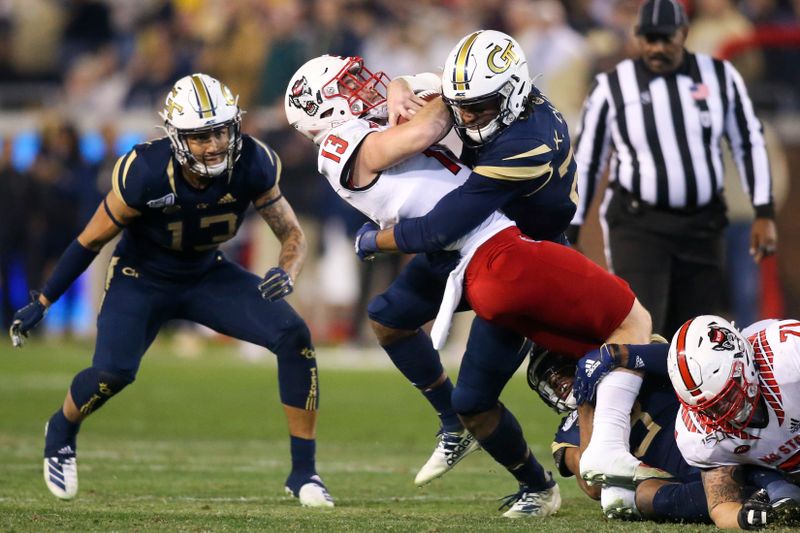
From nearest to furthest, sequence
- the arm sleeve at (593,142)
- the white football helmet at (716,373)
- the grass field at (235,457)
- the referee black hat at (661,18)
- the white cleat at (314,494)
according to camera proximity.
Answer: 1. the white football helmet at (716,373)
2. the grass field at (235,457)
3. the white cleat at (314,494)
4. the referee black hat at (661,18)
5. the arm sleeve at (593,142)

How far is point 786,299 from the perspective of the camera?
11227 millimetres

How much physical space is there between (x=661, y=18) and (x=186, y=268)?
241 cm

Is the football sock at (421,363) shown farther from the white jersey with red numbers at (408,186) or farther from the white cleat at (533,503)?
the white jersey with red numbers at (408,186)

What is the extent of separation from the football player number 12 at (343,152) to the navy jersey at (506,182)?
0.09 meters

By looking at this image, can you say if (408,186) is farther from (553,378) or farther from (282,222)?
(282,222)

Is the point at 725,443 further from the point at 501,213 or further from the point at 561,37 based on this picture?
the point at 561,37

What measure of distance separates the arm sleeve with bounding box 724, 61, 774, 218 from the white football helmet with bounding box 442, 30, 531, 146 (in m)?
1.88

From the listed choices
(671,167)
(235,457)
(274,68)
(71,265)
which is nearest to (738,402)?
(671,167)

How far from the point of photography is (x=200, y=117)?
5.60 meters

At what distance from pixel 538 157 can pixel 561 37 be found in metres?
6.78

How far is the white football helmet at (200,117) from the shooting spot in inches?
221

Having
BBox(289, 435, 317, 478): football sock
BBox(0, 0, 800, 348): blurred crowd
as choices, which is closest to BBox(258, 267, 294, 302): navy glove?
BBox(289, 435, 317, 478): football sock

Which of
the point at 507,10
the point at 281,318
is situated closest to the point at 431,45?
the point at 507,10

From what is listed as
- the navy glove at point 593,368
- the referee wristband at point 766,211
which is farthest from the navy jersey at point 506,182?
the referee wristband at point 766,211
